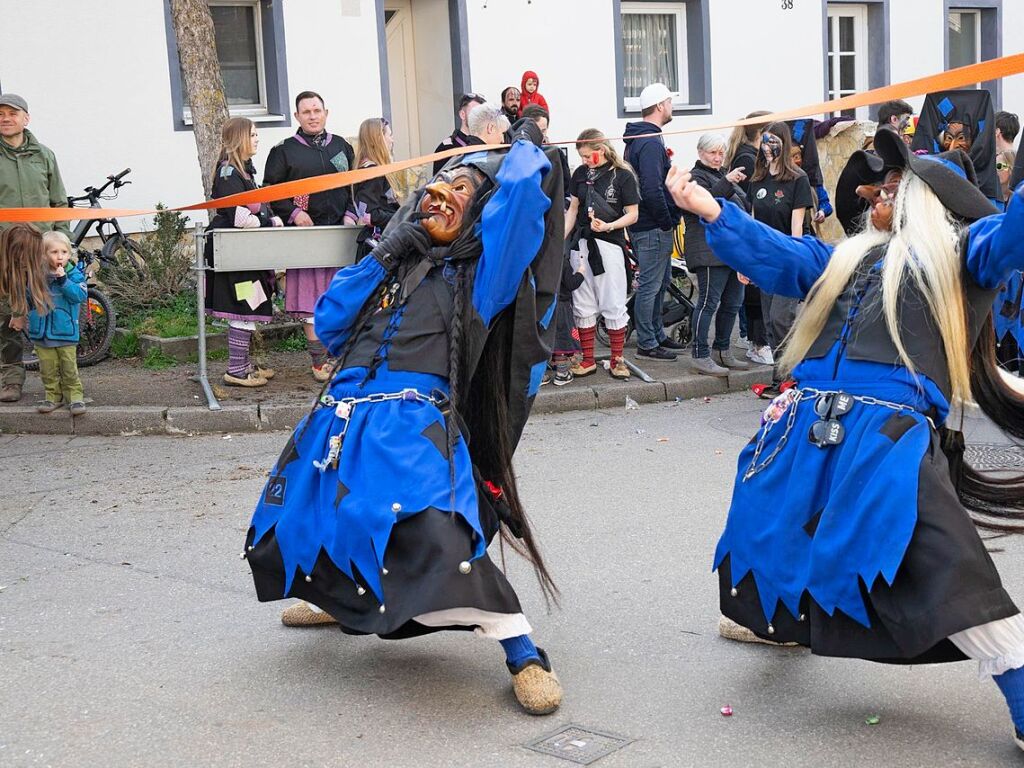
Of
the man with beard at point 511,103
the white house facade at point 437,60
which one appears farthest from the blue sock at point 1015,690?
the white house facade at point 437,60

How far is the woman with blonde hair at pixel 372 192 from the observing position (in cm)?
895

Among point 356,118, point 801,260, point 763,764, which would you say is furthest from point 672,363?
point 763,764

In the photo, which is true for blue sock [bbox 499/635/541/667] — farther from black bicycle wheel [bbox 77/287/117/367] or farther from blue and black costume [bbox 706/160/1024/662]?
black bicycle wheel [bbox 77/287/117/367]

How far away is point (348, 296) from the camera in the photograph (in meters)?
4.11

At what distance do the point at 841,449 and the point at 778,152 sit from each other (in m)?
6.15

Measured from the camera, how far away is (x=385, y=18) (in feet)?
46.4

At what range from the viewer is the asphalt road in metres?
3.59

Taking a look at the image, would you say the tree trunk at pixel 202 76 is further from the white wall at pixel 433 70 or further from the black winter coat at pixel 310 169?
the white wall at pixel 433 70

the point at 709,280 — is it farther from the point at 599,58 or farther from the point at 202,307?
the point at 599,58

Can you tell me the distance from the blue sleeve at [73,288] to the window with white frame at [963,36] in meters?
13.7

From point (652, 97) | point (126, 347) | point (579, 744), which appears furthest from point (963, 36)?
point (579, 744)

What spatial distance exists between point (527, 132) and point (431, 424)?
37.7 inches

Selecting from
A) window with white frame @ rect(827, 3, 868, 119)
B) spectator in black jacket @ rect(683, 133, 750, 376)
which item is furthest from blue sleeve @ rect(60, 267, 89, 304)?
window with white frame @ rect(827, 3, 868, 119)

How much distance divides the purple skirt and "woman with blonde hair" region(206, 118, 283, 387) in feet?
0.48
